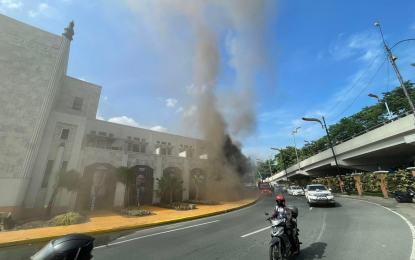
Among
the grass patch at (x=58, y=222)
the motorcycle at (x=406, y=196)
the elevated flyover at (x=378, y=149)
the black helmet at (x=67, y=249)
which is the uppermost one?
the elevated flyover at (x=378, y=149)

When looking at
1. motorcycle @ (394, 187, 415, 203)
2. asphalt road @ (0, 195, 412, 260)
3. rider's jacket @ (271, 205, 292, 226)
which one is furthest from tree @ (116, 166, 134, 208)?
motorcycle @ (394, 187, 415, 203)

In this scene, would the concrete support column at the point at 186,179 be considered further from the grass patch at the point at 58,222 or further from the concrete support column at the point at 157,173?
the grass patch at the point at 58,222

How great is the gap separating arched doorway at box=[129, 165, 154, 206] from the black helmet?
1783cm

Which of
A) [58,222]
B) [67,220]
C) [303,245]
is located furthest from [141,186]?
[303,245]

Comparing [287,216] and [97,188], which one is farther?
[97,188]

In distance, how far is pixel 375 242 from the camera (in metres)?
5.29

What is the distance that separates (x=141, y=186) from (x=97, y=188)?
4.31 metres

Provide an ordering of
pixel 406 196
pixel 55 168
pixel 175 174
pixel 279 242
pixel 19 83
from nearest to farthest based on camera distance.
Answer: pixel 279 242
pixel 406 196
pixel 19 83
pixel 55 168
pixel 175 174

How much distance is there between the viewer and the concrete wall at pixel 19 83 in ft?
45.2

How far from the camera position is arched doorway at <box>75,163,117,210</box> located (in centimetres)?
1681

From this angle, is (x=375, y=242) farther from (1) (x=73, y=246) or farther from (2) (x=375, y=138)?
(2) (x=375, y=138)

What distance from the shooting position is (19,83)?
15.1 meters

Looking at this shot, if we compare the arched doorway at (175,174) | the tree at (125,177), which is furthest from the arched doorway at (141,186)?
the arched doorway at (175,174)

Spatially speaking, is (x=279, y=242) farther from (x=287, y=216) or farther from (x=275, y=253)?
(x=287, y=216)
